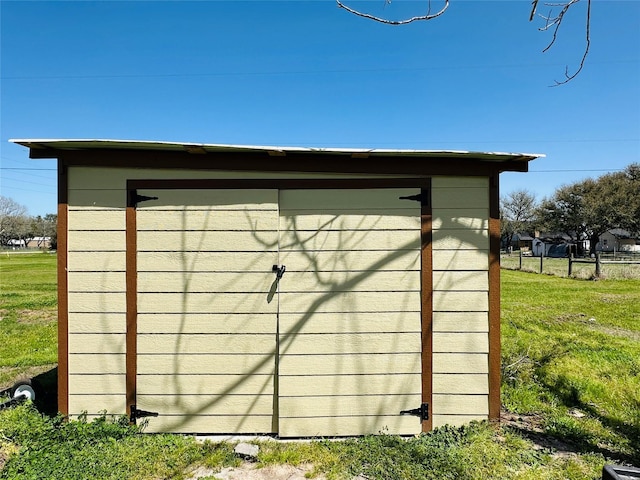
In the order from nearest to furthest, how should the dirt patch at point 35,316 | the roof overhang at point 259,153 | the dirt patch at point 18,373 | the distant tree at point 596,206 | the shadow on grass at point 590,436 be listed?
the shadow on grass at point 590,436
the roof overhang at point 259,153
the dirt patch at point 18,373
the dirt patch at point 35,316
the distant tree at point 596,206

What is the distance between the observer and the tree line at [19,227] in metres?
49.3

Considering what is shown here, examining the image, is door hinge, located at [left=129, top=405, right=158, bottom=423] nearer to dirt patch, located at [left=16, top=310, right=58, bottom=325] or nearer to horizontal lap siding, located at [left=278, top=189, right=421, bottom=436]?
horizontal lap siding, located at [left=278, top=189, right=421, bottom=436]

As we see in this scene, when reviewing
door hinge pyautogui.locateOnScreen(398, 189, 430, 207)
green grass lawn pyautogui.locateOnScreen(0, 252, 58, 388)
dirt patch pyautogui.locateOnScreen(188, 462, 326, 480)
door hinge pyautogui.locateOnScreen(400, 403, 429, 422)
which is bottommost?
dirt patch pyautogui.locateOnScreen(188, 462, 326, 480)

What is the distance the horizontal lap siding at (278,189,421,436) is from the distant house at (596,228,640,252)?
4660cm

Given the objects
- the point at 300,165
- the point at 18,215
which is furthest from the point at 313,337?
the point at 18,215

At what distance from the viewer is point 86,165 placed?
→ 2807 millimetres

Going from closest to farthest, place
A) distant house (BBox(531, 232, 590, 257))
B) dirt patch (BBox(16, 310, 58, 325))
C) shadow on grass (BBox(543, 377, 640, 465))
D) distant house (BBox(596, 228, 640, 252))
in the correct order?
shadow on grass (BBox(543, 377, 640, 465)) < dirt patch (BBox(16, 310, 58, 325)) < distant house (BBox(531, 232, 590, 257)) < distant house (BBox(596, 228, 640, 252))

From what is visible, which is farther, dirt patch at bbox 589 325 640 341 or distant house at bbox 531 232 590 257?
distant house at bbox 531 232 590 257

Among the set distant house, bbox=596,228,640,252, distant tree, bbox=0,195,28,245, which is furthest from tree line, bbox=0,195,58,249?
distant house, bbox=596,228,640,252

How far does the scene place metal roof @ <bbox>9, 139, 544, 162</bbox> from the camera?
2580mm

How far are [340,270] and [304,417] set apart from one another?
48.1 inches

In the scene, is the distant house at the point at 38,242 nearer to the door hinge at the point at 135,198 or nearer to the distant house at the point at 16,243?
the distant house at the point at 16,243

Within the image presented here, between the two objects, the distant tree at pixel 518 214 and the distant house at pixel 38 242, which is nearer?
the distant tree at pixel 518 214

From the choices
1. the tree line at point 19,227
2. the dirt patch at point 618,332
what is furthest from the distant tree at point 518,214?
the tree line at point 19,227
